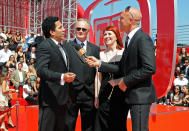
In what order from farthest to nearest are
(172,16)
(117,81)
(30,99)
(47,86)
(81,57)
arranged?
1. (30,99)
2. (172,16)
3. (81,57)
4. (47,86)
5. (117,81)

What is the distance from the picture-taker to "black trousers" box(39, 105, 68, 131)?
97.6 inches

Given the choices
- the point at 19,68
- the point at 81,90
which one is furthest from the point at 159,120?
the point at 19,68

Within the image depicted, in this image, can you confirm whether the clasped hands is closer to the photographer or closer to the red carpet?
the red carpet

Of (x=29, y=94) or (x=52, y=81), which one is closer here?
(x=52, y=81)

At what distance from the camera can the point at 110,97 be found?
2.66m

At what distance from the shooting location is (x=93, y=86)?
9.56 ft

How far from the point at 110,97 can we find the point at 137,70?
27.1 inches

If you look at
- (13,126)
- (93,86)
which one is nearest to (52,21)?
(93,86)

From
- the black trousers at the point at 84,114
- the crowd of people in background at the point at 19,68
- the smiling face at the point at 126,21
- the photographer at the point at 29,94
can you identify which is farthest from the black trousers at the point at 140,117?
the photographer at the point at 29,94

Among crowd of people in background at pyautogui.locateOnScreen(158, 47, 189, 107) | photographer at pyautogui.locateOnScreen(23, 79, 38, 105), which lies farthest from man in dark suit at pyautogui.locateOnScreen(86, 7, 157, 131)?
photographer at pyautogui.locateOnScreen(23, 79, 38, 105)

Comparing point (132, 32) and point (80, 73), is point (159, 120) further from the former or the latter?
point (132, 32)

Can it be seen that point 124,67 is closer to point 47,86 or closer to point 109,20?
point 47,86

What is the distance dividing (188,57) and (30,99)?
598cm

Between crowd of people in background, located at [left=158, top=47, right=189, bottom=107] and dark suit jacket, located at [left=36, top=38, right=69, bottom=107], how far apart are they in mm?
5128
